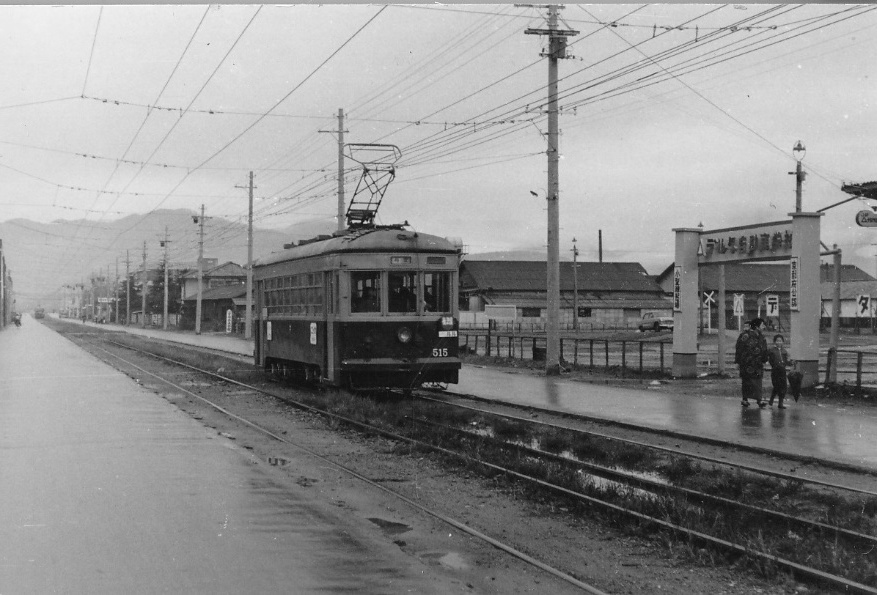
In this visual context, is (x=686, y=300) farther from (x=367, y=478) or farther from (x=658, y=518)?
(x=658, y=518)

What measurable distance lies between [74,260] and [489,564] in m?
110

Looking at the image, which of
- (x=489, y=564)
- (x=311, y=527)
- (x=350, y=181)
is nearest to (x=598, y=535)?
(x=489, y=564)

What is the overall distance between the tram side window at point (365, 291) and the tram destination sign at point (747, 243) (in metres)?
8.32

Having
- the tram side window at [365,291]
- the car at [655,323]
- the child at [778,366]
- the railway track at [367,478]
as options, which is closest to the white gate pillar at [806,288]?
the child at [778,366]

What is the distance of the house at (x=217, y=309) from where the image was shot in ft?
254

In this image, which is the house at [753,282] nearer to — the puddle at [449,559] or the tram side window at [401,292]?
the tram side window at [401,292]

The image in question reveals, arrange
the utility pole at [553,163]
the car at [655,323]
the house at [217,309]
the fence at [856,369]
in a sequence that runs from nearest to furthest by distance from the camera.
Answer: the fence at [856,369], the utility pole at [553,163], the car at [655,323], the house at [217,309]

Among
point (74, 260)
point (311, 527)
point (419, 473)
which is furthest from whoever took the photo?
point (74, 260)

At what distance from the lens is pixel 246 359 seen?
34344mm

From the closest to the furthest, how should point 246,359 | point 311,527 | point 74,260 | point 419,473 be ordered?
point 311,527
point 419,473
point 246,359
point 74,260

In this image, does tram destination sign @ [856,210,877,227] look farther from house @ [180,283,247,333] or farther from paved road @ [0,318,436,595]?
house @ [180,283,247,333]

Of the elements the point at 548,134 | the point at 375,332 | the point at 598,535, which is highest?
the point at 548,134

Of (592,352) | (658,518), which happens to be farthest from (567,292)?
(658,518)

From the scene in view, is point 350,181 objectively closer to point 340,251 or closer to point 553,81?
point 553,81
